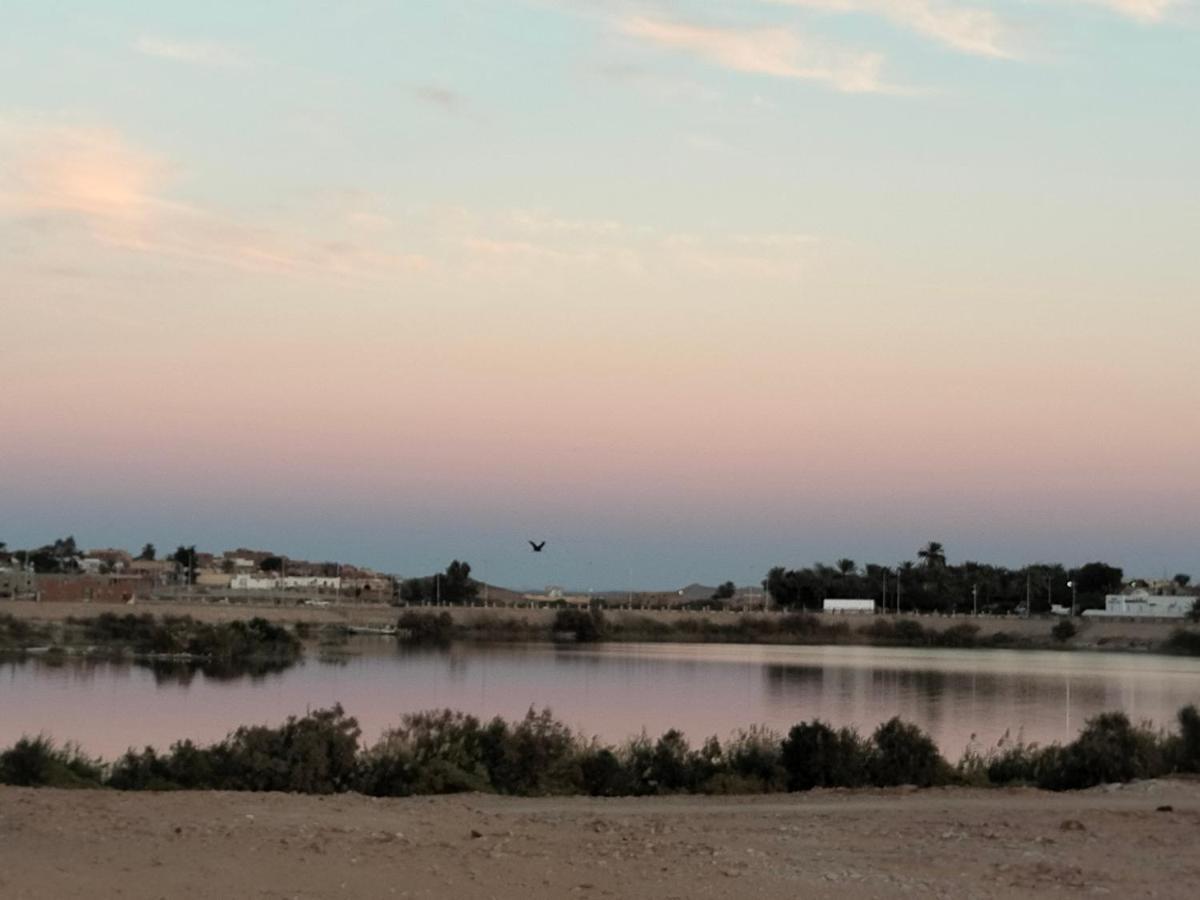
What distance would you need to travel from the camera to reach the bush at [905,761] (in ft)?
78.3

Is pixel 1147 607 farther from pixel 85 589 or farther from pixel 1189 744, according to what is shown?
pixel 1189 744

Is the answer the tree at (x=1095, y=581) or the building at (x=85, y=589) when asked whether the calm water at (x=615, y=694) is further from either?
the tree at (x=1095, y=581)

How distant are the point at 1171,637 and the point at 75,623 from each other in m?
85.8

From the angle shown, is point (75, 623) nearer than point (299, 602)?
Yes

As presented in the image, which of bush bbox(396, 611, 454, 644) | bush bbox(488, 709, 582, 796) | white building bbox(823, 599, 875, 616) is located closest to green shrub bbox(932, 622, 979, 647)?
white building bbox(823, 599, 875, 616)

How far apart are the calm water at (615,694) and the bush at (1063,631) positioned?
39687mm

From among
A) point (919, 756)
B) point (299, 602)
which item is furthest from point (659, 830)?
point (299, 602)

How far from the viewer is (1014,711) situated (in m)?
51.8

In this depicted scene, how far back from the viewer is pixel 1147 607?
15388 centimetres

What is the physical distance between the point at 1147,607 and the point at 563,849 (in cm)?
14944

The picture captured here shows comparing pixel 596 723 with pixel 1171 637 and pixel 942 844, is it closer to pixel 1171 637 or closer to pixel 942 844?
pixel 942 844

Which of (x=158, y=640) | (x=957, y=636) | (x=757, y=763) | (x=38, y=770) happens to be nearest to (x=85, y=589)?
(x=158, y=640)

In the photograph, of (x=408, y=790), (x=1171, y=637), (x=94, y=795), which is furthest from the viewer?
(x=1171, y=637)

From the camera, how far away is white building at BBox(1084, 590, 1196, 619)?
5856 inches
